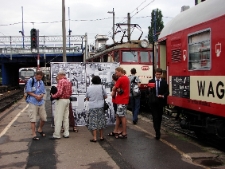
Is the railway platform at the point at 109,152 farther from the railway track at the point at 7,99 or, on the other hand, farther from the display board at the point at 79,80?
the railway track at the point at 7,99

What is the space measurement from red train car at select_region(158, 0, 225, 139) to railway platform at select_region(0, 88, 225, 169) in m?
0.60

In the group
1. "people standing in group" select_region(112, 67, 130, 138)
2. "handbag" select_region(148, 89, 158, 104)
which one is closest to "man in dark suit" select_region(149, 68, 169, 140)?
"handbag" select_region(148, 89, 158, 104)

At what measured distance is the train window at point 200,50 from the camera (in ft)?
22.7

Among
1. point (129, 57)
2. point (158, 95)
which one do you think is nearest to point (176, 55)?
point (158, 95)

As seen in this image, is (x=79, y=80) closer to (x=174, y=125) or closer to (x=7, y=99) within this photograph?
(x=174, y=125)

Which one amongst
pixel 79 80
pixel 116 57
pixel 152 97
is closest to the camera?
pixel 152 97

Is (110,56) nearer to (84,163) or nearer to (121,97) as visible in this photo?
(121,97)

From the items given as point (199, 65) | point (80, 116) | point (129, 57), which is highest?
point (129, 57)

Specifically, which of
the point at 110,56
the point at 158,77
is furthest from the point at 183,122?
the point at 110,56

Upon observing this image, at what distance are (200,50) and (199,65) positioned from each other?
314mm

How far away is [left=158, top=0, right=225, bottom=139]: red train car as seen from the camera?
6.49 meters

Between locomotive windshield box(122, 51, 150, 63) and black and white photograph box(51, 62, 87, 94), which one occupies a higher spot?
locomotive windshield box(122, 51, 150, 63)

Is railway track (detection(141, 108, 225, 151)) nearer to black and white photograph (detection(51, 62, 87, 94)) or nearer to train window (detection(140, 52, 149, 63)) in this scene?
black and white photograph (detection(51, 62, 87, 94))

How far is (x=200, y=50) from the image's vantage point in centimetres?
725
